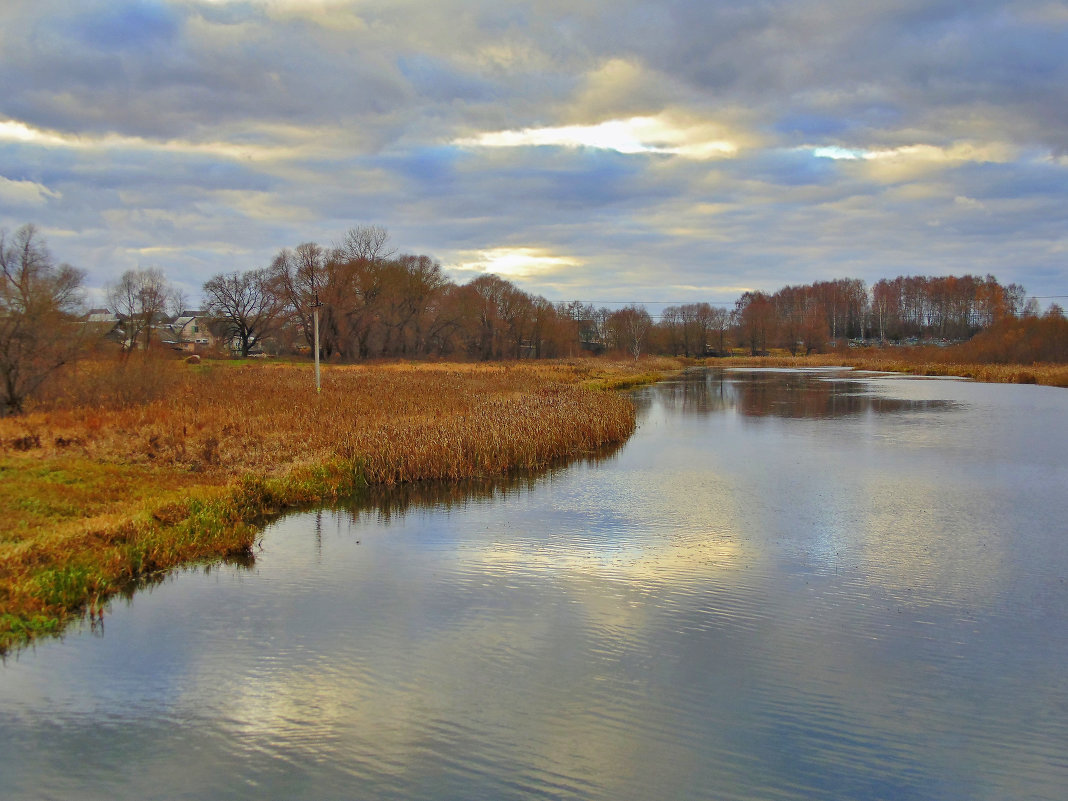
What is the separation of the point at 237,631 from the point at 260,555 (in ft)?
8.70

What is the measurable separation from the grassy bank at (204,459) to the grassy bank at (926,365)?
32.1 meters

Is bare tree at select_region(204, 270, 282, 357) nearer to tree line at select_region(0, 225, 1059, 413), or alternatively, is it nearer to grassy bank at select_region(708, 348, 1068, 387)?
tree line at select_region(0, 225, 1059, 413)

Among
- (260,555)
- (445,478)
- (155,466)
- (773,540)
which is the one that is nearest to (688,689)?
(773,540)

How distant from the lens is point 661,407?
103 ft

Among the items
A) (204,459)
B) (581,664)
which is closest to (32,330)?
(204,459)

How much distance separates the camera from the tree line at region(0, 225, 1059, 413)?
17.2 m

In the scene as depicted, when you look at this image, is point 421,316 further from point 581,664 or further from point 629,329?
point 581,664

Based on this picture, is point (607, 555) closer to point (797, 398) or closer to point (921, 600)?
point (921, 600)

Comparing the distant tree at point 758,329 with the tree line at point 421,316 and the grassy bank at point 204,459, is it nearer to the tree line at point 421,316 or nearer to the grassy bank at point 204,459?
the tree line at point 421,316

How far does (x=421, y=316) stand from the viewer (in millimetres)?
64500

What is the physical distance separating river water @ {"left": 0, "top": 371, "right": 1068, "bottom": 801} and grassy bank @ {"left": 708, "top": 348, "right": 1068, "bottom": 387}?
38.3 metres

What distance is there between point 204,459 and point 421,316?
51.4 m

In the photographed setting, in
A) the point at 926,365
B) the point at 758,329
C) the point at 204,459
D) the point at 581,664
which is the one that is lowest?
the point at 581,664

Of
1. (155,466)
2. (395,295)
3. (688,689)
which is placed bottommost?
(688,689)
